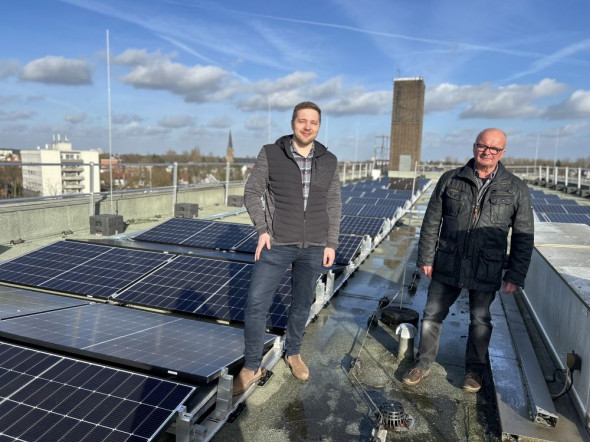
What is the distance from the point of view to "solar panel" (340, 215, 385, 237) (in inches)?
378

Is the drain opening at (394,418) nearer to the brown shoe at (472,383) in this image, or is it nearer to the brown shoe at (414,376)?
the brown shoe at (414,376)

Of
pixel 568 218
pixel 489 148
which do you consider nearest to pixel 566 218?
pixel 568 218

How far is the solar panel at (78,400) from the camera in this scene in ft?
8.00

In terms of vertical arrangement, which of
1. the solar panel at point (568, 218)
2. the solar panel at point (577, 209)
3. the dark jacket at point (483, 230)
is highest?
the dark jacket at point (483, 230)

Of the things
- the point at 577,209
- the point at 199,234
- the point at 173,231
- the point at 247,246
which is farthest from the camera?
the point at 577,209

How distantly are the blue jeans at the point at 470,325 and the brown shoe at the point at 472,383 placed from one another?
71 mm

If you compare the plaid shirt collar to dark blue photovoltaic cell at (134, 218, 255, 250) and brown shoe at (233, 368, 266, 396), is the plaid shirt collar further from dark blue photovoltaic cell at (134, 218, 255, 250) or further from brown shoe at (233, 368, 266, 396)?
dark blue photovoltaic cell at (134, 218, 255, 250)

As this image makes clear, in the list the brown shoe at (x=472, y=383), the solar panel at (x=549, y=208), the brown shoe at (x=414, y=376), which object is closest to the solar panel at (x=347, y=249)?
the brown shoe at (x=414, y=376)

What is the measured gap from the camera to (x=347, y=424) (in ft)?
10.5

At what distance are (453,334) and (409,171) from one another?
33.8 metres

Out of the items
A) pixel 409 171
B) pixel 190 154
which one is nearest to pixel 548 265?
pixel 409 171

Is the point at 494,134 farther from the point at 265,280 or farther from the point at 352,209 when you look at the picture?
the point at 352,209

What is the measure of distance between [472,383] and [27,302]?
4.79 m

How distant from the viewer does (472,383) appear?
3725 millimetres
